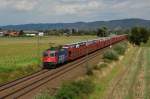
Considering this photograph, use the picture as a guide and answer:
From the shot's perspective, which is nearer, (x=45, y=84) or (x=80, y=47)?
(x=45, y=84)

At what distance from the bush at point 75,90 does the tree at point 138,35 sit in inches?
3760

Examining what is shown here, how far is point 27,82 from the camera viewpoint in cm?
3369

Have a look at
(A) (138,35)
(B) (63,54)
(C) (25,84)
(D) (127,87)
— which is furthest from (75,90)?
(A) (138,35)

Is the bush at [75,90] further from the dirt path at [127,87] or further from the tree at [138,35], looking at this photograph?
the tree at [138,35]

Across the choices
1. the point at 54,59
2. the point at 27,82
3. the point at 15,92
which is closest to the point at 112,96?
the point at 15,92

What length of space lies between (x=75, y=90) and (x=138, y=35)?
10099cm

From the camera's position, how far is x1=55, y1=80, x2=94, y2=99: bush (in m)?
22.6

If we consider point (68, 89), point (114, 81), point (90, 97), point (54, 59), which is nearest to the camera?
point (68, 89)

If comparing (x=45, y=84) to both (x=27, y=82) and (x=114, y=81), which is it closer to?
(x=27, y=82)

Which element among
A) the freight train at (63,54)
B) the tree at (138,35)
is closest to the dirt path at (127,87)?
the freight train at (63,54)

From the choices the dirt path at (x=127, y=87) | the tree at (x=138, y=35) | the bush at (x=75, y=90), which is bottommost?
the tree at (x=138, y=35)

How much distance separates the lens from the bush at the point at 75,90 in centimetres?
2261

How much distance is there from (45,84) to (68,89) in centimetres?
898

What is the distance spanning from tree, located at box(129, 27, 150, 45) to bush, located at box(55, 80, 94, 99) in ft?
313
